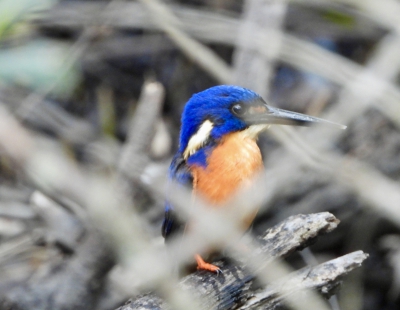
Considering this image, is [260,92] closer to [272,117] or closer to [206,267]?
[272,117]

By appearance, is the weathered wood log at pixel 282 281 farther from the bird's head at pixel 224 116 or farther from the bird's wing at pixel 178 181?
the bird's head at pixel 224 116

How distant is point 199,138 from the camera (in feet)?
11.1

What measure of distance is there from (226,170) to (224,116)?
33 cm

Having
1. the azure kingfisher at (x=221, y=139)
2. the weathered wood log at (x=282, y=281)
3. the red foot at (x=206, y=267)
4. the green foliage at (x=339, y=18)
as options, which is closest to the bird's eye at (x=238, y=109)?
the azure kingfisher at (x=221, y=139)

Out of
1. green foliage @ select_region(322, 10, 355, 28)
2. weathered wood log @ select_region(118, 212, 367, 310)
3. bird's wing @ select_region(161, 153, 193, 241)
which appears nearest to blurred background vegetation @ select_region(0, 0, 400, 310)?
green foliage @ select_region(322, 10, 355, 28)

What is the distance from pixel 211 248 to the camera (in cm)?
312

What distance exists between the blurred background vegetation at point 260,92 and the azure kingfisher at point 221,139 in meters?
0.24

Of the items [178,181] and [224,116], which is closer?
[178,181]

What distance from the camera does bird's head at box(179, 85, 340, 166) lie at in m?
3.37

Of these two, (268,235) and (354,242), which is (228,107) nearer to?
(268,235)

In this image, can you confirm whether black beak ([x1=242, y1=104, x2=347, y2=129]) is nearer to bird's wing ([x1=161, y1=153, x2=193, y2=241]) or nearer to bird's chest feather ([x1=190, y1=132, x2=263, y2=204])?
bird's chest feather ([x1=190, y1=132, x2=263, y2=204])

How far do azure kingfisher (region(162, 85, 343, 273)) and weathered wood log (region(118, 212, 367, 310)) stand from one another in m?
0.32

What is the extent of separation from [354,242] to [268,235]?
196 cm

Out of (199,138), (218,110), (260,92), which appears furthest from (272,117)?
(260,92)
